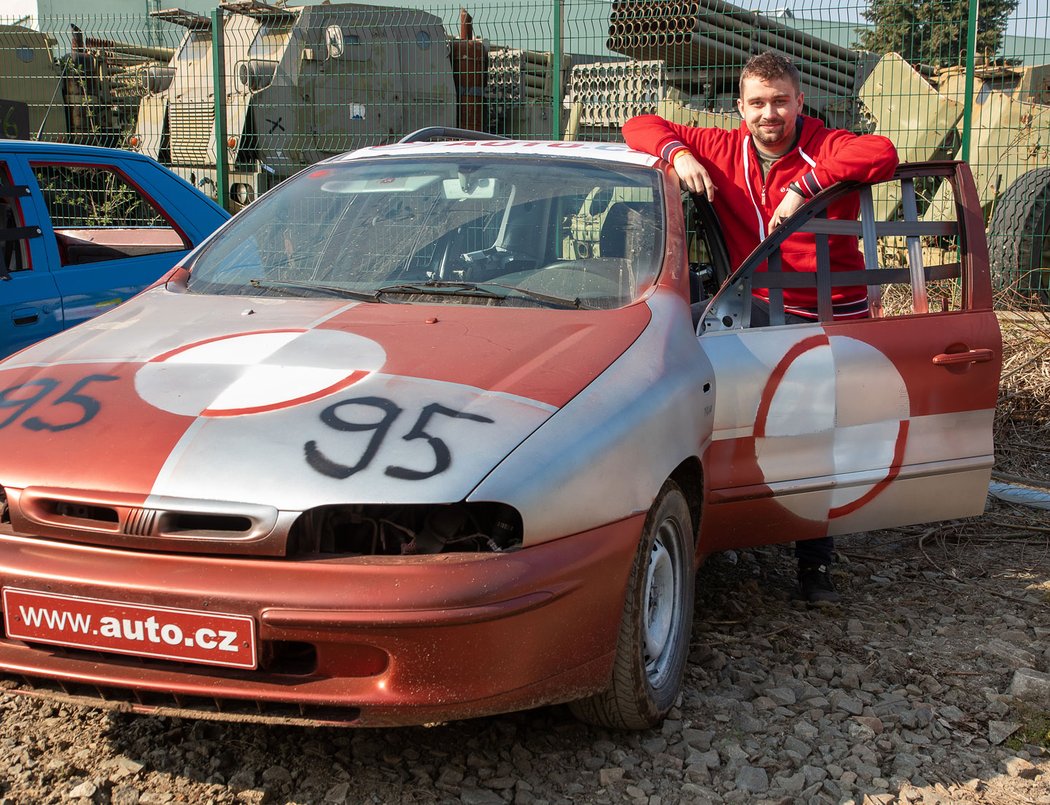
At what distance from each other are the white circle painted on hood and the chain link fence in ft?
18.3

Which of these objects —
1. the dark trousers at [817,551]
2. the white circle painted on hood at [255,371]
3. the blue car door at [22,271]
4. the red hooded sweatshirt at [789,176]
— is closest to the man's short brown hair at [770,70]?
the red hooded sweatshirt at [789,176]

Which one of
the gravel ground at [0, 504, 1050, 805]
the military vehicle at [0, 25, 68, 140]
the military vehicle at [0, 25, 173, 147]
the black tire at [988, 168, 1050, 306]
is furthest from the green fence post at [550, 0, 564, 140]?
the military vehicle at [0, 25, 68, 140]

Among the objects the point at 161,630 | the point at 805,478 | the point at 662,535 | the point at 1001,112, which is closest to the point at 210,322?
the point at 161,630

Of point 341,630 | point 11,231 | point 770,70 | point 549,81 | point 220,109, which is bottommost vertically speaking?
point 341,630

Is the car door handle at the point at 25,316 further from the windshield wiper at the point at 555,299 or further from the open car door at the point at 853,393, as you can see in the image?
the open car door at the point at 853,393

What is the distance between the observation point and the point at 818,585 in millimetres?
3910

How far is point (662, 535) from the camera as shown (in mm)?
2936

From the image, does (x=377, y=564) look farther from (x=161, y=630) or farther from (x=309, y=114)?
(x=309, y=114)

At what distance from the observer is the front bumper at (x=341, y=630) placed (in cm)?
220

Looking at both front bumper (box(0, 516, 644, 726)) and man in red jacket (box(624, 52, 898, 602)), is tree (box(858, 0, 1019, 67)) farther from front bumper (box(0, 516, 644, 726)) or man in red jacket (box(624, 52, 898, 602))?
front bumper (box(0, 516, 644, 726))

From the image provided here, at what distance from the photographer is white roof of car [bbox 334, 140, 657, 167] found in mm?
3867

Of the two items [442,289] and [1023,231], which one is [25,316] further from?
[1023,231]

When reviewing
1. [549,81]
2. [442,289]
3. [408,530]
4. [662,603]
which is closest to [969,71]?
[549,81]

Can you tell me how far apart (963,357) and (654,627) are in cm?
153
